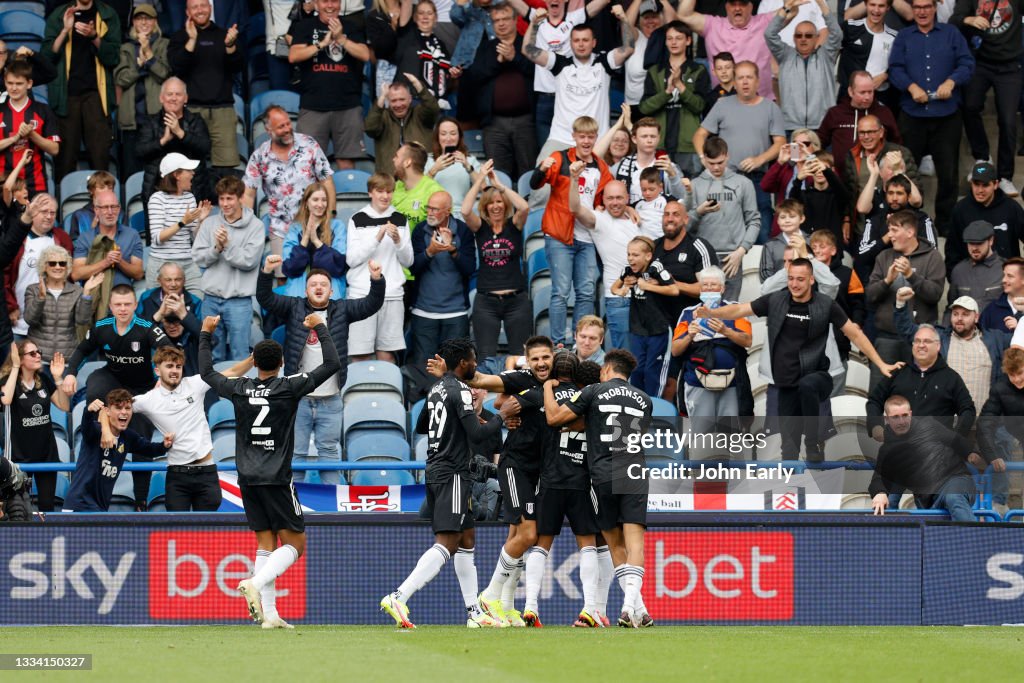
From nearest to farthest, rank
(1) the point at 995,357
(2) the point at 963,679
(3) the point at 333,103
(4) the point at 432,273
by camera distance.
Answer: (2) the point at 963,679, (1) the point at 995,357, (4) the point at 432,273, (3) the point at 333,103

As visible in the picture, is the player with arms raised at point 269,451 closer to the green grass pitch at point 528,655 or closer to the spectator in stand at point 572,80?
the green grass pitch at point 528,655

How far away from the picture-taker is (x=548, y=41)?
18781mm

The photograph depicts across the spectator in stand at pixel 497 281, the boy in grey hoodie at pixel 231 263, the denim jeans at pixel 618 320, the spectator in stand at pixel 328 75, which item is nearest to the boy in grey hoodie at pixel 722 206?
the denim jeans at pixel 618 320

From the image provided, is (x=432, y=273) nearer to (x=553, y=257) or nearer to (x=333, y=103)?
(x=553, y=257)

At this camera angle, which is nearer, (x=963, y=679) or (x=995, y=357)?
(x=963, y=679)

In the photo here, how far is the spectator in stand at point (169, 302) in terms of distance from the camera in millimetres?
16141

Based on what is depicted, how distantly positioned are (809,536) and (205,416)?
5.74 metres

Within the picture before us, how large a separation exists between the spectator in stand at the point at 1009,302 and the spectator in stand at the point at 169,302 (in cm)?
758

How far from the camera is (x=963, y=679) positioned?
372 inches

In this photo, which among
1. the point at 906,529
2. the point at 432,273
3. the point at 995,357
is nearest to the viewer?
the point at 906,529

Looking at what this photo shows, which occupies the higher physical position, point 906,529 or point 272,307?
point 272,307

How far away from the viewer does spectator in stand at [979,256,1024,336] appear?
52.3 feet

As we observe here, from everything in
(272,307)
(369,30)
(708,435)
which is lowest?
(708,435)

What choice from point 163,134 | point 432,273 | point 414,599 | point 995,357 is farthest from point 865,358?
point 163,134
